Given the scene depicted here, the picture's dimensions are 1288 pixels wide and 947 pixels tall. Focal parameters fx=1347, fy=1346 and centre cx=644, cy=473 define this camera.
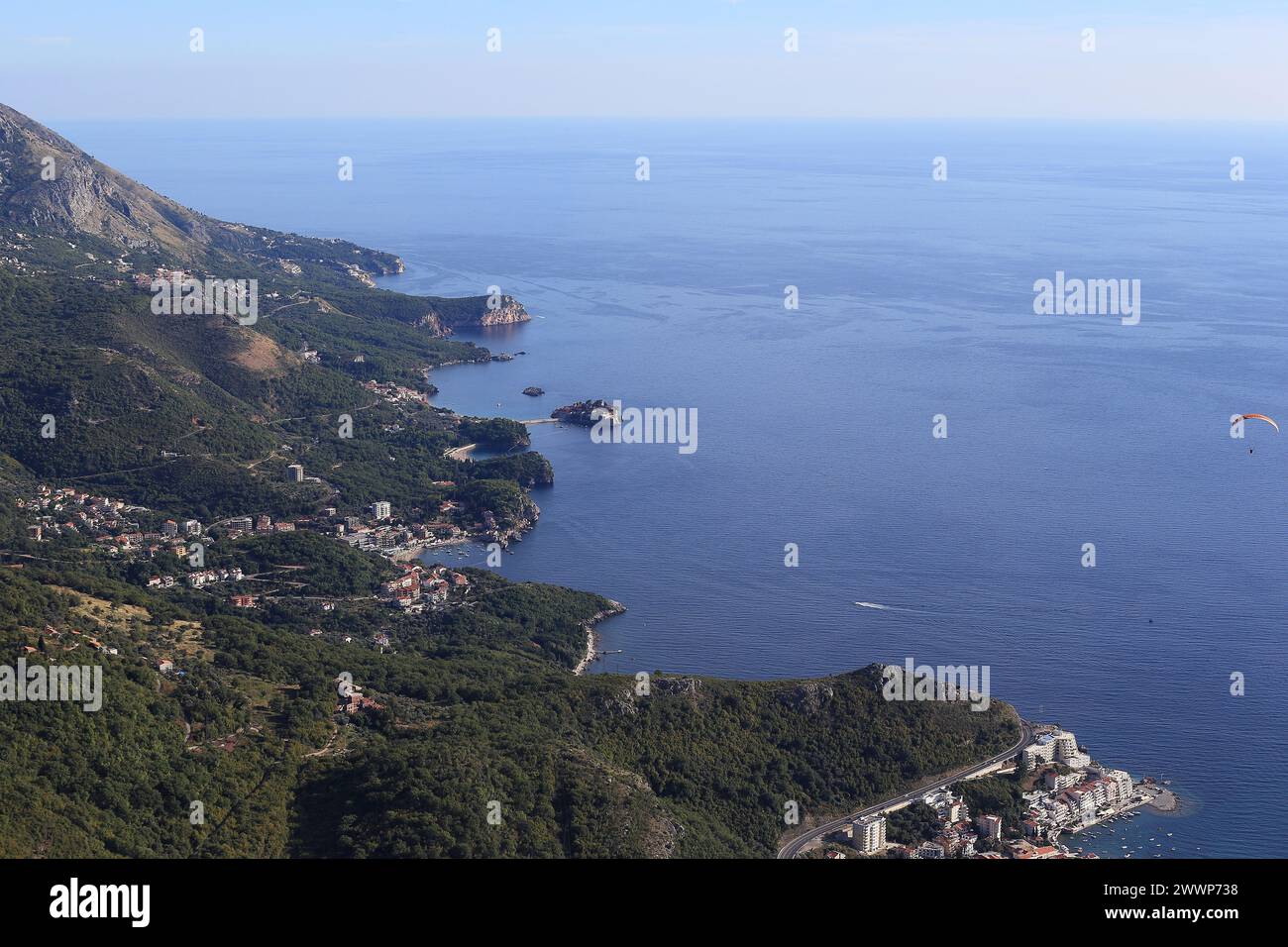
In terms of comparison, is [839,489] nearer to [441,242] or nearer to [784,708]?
[784,708]

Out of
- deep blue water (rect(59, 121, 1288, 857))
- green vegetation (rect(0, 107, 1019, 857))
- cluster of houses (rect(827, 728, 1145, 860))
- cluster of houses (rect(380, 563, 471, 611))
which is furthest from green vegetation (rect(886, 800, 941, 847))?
cluster of houses (rect(380, 563, 471, 611))

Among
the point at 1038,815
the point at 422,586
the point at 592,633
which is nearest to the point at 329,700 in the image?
the point at 592,633

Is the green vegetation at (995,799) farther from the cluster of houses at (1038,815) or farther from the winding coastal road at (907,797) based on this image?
the winding coastal road at (907,797)

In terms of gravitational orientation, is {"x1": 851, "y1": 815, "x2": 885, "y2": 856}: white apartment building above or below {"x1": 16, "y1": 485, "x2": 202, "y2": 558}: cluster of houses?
below

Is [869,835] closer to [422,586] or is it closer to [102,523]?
[422,586]

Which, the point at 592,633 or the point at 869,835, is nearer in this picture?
the point at 869,835

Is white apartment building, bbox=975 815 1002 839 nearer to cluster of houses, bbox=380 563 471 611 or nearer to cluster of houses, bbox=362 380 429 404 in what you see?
cluster of houses, bbox=380 563 471 611

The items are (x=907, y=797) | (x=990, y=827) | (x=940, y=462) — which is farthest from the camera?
(x=940, y=462)
